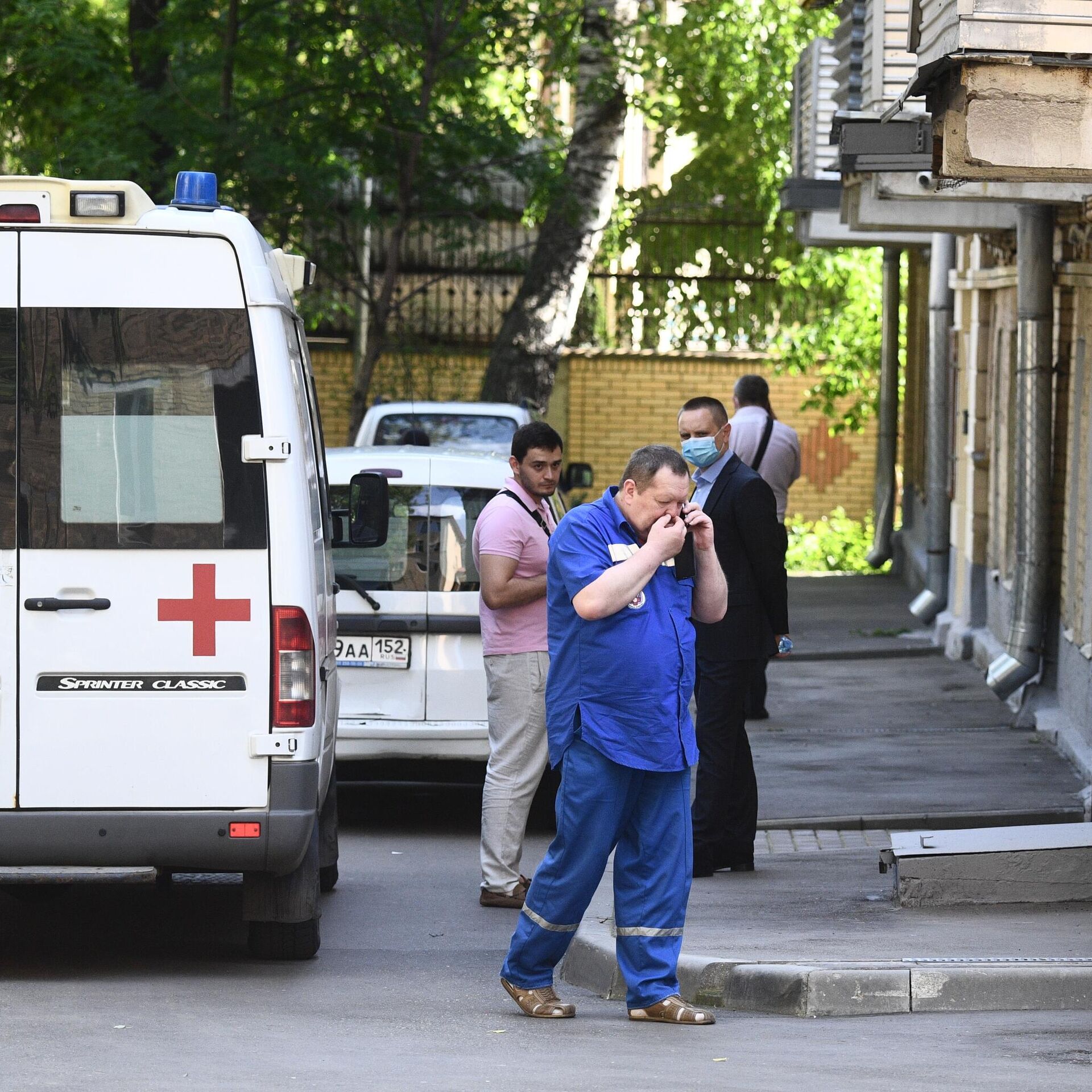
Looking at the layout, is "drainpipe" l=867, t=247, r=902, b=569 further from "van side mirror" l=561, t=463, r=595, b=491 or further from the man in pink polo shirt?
the man in pink polo shirt

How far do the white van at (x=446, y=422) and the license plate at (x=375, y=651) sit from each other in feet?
21.3

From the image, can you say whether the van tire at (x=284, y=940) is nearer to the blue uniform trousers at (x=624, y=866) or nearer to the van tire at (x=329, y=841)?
the van tire at (x=329, y=841)

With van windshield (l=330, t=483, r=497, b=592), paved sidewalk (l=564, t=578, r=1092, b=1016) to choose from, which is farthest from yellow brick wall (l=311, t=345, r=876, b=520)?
van windshield (l=330, t=483, r=497, b=592)

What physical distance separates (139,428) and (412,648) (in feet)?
10.1

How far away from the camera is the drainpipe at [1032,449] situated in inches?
492

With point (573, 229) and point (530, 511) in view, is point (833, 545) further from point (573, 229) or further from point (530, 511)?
point (530, 511)

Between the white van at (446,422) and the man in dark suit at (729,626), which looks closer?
the man in dark suit at (729,626)

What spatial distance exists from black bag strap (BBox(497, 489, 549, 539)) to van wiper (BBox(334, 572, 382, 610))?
1525 millimetres

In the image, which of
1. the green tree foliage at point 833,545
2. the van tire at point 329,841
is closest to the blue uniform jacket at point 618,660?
the van tire at point 329,841

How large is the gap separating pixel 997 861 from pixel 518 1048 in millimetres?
2507

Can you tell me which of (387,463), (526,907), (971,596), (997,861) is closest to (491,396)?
(971,596)

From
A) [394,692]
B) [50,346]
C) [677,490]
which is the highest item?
[50,346]

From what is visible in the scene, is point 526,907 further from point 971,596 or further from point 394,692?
point 971,596

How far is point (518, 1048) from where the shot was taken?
6.00 m
